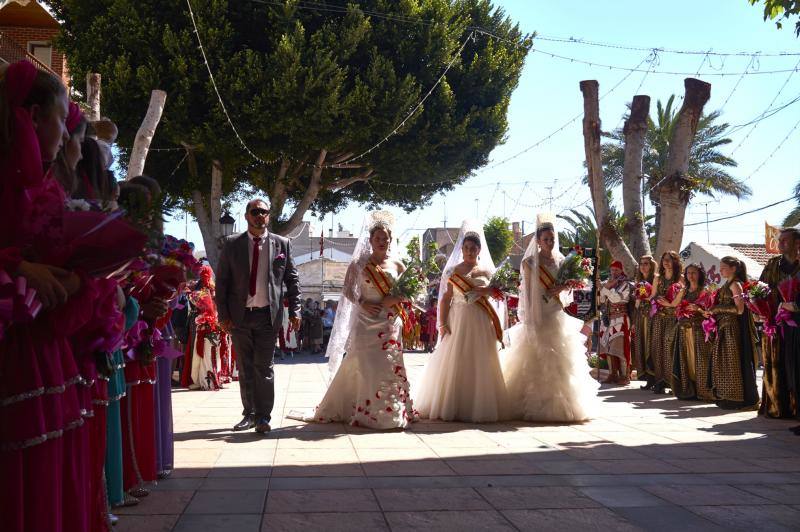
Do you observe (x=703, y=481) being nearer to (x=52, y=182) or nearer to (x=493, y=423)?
(x=493, y=423)

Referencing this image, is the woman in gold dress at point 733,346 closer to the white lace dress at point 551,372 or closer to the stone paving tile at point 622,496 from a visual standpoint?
the white lace dress at point 551,372

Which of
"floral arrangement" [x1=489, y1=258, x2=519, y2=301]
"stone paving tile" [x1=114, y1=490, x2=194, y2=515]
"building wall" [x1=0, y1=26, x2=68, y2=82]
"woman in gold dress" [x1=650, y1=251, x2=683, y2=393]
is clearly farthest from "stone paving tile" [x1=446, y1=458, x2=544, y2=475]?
"building wall" [x1=0, y1=26, x2=68, y2=82]

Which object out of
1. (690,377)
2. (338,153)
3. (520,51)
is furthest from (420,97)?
(690,377)

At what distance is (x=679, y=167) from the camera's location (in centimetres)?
1438

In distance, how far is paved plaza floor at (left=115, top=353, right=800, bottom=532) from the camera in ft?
13.3

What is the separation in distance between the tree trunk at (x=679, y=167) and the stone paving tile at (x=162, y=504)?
472 inches

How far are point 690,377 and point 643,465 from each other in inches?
199

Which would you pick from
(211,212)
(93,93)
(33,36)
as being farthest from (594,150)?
(33,36)

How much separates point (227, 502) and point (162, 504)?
368 millimetres

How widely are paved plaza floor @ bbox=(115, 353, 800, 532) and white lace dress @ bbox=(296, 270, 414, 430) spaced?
0.64ft

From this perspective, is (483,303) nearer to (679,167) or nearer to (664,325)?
(664,325)

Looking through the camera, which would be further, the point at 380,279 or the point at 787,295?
the point at 787,295

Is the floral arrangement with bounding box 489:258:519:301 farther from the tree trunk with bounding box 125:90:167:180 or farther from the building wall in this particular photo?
the building wall

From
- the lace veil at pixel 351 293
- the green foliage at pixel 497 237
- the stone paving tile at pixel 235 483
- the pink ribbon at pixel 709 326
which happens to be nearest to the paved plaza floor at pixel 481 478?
the stone paving tile at pixel 235 483
